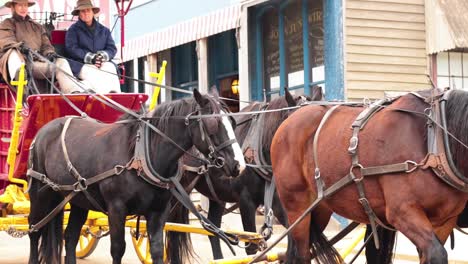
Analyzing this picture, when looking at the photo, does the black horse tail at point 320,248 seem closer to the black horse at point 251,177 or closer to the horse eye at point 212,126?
the horse eye at point 212,126

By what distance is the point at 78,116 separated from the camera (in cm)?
978

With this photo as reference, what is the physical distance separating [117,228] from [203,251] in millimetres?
5508

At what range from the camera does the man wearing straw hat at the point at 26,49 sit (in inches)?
405

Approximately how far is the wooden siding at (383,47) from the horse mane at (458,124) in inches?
334

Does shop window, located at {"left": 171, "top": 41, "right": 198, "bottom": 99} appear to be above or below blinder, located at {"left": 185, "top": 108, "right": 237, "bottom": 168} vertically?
above

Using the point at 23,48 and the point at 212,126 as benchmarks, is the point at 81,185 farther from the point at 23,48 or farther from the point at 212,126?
the point at 23,48

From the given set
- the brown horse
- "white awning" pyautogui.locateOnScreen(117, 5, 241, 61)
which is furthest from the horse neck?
"white awning" pyautogui.locateOnScreen(117, 5, 241, 61)

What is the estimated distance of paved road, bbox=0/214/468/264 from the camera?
1153cm

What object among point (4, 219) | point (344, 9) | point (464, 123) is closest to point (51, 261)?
point (4, 219)

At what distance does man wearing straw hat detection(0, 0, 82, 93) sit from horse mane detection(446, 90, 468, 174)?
4.71 meters

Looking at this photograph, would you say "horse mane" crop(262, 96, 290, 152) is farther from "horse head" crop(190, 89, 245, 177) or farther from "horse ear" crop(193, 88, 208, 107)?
"horse ear" crop(193, 88, 208, 107)

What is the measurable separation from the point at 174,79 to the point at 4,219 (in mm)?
11180

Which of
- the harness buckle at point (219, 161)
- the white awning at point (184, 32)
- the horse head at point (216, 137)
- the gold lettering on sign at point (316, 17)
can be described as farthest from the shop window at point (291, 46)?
the harness buckle at point (219, 161)

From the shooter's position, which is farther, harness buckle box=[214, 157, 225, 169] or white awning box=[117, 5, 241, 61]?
white awning box=[117, 5, 241, 61]
